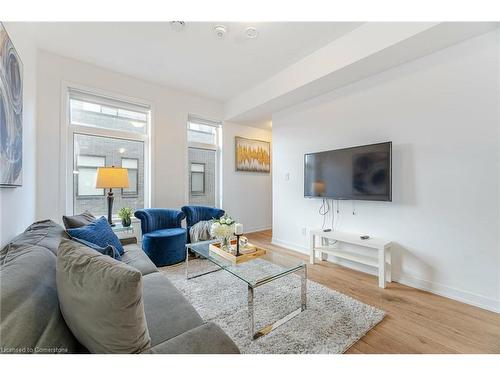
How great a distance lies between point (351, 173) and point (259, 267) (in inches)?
68.4

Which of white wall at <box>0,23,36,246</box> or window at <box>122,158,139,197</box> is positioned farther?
window at <box>122,158,139,197</box>

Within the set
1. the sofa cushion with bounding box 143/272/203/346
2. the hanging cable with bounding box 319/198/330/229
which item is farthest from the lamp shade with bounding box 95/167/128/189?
the hanging cable with bounding box 319/198/330/229

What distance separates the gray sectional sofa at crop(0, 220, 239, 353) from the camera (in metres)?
0.70

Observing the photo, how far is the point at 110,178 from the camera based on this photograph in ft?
8.88

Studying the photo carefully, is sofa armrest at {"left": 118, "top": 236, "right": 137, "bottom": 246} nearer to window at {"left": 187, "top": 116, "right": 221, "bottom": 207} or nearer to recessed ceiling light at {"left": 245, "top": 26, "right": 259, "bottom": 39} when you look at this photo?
window at {"left": 187, "top": 116, "right": 221, "bottom": 207}

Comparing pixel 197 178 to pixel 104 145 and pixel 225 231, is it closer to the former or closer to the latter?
pixel 104 145

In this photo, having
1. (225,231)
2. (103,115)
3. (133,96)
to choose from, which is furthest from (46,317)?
(133,96)

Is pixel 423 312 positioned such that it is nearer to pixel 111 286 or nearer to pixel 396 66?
pixel 111 286

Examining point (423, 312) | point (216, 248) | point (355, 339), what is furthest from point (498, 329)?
point (216, 248)

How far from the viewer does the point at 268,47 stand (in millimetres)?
2689

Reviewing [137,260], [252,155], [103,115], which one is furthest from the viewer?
[252,155]

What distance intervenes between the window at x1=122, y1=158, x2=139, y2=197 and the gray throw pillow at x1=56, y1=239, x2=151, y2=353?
2.96 metres
